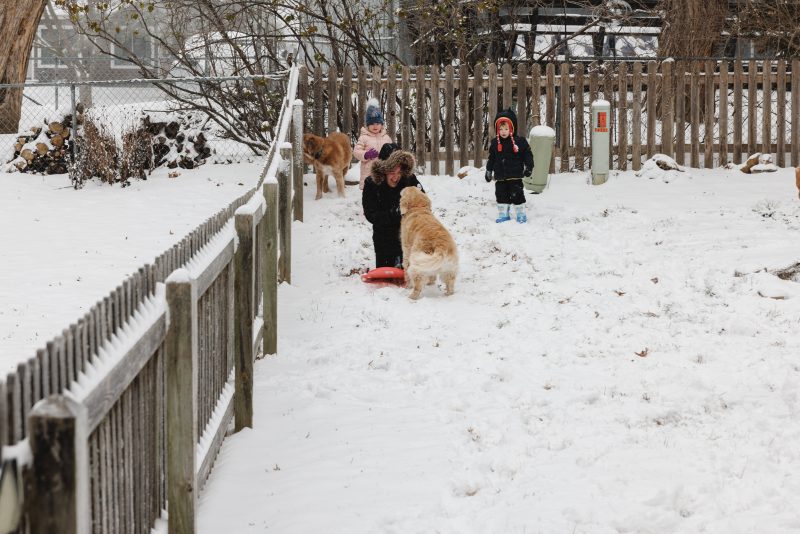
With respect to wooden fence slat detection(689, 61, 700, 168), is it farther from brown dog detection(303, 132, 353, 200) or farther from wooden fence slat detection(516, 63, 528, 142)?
brown dog detection(303, 132, 353, 200)

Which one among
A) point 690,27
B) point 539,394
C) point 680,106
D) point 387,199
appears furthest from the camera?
point 690,27

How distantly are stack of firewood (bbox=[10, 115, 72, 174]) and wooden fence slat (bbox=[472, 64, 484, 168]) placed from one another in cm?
636

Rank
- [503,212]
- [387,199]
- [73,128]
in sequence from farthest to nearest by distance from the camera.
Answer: [73,128], [503,212], [387,199]

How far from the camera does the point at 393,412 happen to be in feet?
17.7

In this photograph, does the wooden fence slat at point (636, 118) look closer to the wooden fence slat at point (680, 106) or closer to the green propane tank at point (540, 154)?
the wooden fence slat at point (680, 106)

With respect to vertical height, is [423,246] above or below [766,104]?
below

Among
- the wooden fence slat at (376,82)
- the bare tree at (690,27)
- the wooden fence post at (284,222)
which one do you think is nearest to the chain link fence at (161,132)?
the wooden fence slat at (376,82)

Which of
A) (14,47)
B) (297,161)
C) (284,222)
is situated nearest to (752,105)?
(297,161)

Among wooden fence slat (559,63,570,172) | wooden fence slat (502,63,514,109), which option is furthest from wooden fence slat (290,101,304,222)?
wooden fence slat (559,63,570,172)

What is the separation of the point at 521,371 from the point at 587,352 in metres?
0.60

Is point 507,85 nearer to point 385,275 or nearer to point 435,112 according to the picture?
point 435,112

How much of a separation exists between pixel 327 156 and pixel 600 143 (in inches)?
150

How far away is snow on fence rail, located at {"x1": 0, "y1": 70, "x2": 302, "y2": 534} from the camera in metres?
1.97

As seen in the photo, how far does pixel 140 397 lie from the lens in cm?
305
